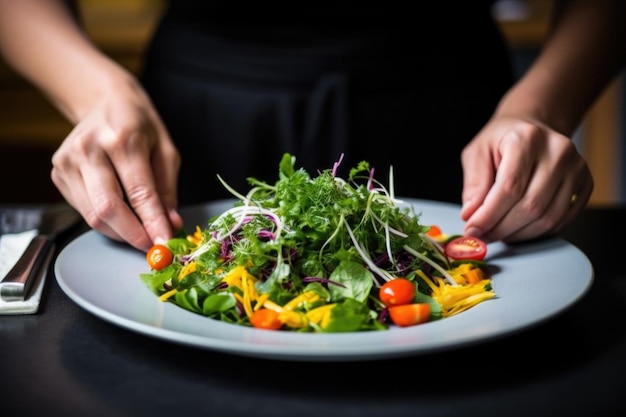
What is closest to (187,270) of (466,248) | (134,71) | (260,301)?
(260,301)

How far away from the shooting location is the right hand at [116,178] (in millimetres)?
1245

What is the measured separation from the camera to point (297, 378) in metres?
0.87

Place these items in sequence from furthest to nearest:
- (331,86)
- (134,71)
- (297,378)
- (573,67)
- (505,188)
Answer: (134,71), (331,86), (573,67), (505,188), (297,378)

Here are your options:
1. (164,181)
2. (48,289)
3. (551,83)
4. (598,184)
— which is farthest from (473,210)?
(598,184)

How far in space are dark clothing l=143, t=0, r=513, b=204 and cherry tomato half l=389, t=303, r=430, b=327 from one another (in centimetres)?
85

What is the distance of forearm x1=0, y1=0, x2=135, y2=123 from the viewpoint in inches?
58.6

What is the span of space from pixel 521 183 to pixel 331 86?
642 millimetres

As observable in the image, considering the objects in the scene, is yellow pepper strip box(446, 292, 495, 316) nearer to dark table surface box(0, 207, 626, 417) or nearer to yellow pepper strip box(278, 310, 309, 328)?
dark table surface box(0, 207, 626, 417)

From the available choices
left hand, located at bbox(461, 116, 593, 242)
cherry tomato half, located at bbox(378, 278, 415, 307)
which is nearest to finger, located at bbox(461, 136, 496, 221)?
left hand, located at bbox(461, 116, 593, 242)

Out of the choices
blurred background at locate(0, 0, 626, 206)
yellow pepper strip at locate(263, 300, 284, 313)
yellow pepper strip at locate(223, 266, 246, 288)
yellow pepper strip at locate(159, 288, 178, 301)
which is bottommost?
blurred background at locate(0, 0, 626, 206)

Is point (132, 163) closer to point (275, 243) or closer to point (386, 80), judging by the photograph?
point (275, 243)

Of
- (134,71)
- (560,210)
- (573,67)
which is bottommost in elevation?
(134,71)

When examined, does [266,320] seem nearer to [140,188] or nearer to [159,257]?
[159,257]

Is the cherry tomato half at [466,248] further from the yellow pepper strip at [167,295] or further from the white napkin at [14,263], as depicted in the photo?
the white napkin at [14,263]
